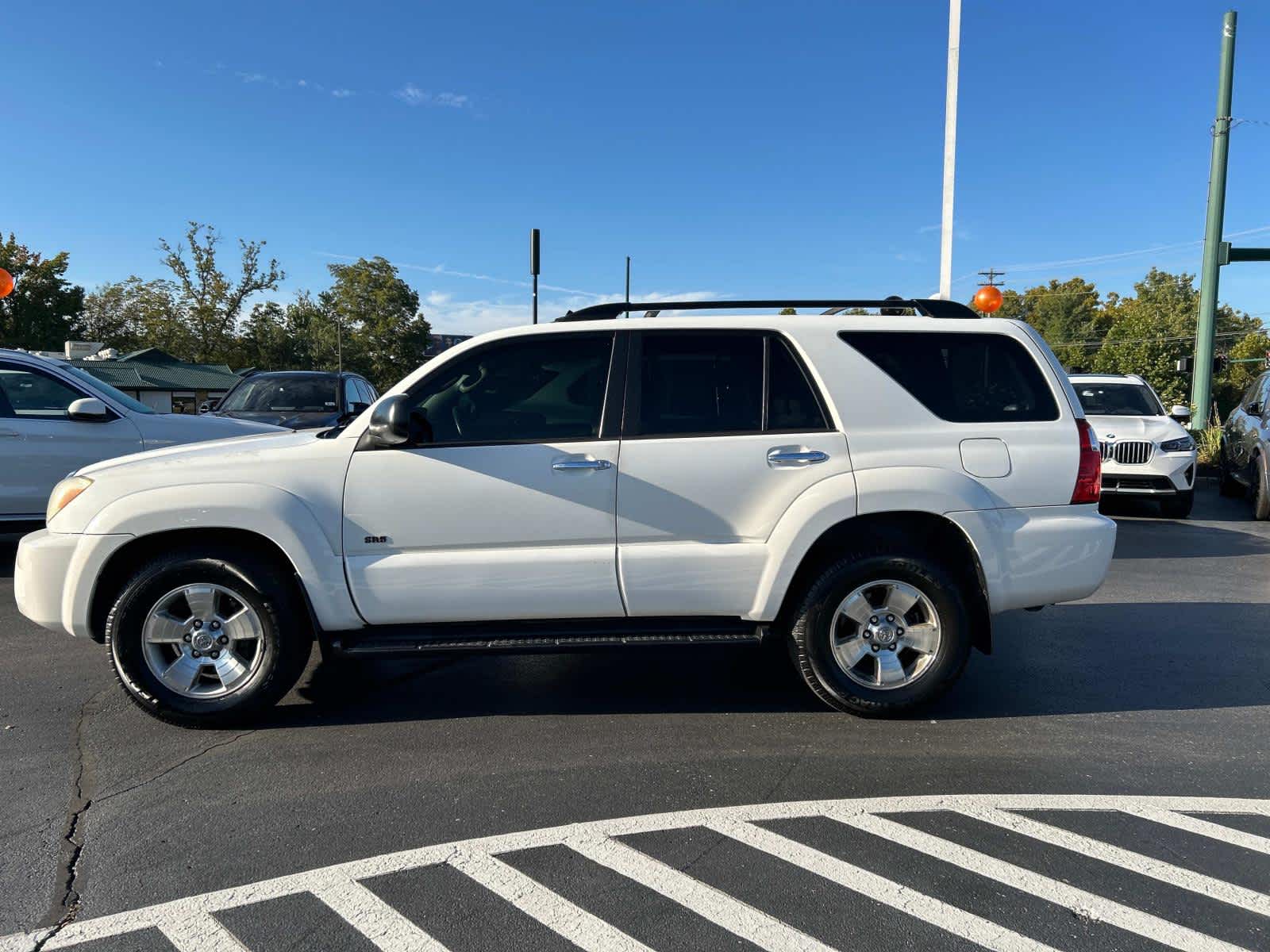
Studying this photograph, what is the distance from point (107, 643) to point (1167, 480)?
406 inches

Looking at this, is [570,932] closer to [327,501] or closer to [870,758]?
[870,758]

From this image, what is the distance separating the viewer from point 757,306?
14.4 feet

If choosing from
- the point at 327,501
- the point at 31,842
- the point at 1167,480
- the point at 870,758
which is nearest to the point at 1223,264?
the point at 1167,480

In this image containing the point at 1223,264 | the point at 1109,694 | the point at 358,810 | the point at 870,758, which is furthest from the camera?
the point at 1223,264

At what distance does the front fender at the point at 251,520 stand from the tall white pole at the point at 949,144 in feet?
32.8

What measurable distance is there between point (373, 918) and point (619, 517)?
6.15 ft

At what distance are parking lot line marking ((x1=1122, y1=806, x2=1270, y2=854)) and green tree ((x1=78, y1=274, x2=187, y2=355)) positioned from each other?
203ft

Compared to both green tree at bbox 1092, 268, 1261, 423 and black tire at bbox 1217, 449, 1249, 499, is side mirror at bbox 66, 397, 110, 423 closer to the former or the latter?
black tire at bbox 1217, 449, 1249, 499

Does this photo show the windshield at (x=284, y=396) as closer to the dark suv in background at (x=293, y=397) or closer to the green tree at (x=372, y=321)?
the dark suv in background at (x=293, y=397)

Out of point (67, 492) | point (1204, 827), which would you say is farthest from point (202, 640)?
point (1204, 827)

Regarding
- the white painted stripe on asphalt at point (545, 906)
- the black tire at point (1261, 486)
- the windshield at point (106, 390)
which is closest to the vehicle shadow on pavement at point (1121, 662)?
the white painted stripe on asphalt at point (545, 906)

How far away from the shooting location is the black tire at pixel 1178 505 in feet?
34.7

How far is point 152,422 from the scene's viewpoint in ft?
25.7

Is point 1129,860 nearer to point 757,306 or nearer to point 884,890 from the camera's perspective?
point 884,890
